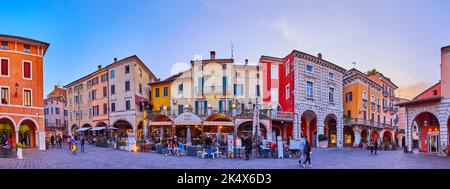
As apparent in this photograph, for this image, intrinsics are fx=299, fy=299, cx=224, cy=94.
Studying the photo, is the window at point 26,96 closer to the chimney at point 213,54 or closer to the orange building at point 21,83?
the orange building at point 21,83

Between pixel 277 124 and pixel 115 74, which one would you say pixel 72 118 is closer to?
pixel 115 74

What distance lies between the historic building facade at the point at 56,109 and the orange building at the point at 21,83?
0.11m

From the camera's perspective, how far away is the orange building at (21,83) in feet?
12.5

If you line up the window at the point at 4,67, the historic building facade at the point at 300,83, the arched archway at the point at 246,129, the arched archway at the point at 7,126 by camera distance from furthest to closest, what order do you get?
1. the arched archway at the point at 246,129
2. the historic building facade at the point at 300,83
3. the arched archway at the point at 7,126
4. the window at the point at 4,67

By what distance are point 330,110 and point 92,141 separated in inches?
507

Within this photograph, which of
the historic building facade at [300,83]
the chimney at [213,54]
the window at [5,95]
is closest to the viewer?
the chimney at [213,54]

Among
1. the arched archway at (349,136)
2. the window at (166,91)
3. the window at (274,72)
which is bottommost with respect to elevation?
the arched archway at (349,136)

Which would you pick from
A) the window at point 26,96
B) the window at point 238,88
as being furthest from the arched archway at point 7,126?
the window at point 238,88

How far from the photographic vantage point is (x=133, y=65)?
14.0 ft

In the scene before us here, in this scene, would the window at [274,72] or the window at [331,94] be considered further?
the window at [331,94]

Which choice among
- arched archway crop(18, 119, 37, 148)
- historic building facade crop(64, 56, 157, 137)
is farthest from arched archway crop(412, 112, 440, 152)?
arched archway crop(18, 119, 37, 148)

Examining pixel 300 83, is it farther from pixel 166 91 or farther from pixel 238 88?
pixel 166 91

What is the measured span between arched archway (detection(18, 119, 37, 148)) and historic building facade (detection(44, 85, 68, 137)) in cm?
23
